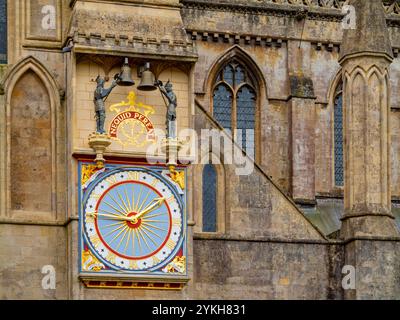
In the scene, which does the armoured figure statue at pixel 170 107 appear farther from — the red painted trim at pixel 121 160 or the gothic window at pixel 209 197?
the gothic window at pixel 209 197

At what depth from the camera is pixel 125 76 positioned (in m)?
47.5

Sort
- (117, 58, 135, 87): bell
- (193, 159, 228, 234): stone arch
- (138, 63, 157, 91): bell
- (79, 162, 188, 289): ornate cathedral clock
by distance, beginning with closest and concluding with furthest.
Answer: (79, 162, 188, 289): ornate cathedral clock < (117, 58, 135, 87): bell < (138, 63, 157, 91): bell < (193, 159, 228, 234): stone arch

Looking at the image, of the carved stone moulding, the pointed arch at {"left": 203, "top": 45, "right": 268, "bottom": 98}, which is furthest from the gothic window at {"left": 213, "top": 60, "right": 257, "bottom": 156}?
the carved stone moulding

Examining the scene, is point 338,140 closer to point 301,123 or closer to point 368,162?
point 301,123

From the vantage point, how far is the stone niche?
4788 centimetres

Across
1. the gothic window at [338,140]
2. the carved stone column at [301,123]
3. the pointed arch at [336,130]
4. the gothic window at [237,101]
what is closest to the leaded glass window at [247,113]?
the gothic window at [237,101]

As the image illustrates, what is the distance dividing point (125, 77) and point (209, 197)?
4050 mm

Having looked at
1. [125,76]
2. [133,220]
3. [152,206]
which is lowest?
[133,220]

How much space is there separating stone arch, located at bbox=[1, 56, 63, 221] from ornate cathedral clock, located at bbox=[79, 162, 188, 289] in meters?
1.05

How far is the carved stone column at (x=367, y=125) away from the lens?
166 ft

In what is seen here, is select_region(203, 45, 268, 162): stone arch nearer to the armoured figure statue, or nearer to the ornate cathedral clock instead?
the armoured figure statue

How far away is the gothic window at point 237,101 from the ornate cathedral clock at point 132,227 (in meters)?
15.6

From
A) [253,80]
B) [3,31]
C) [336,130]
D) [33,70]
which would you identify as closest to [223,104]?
[253,80]

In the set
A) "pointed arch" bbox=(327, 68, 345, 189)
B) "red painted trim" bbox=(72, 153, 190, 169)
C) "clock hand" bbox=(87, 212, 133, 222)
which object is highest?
"pointed arch" bbox=(327, 68, 345, 189)
